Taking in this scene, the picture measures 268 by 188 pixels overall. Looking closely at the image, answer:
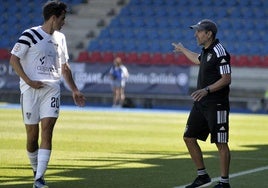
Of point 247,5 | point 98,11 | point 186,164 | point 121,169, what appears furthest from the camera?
point 98,11

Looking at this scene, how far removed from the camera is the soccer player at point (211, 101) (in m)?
10.9

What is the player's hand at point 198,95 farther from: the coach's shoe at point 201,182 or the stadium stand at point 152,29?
the stadium stand at point 152,29

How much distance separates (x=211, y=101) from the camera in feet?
36.1

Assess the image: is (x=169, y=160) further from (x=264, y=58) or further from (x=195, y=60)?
(x=264, y=58)

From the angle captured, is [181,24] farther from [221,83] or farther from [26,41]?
[26,41]

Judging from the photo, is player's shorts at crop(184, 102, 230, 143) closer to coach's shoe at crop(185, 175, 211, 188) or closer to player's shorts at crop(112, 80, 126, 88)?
coach's shoe at crop(185, 175, 211, 188)

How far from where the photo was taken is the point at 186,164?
47.6ft

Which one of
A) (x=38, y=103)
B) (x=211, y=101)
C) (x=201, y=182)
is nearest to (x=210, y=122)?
(x=211, y=101)

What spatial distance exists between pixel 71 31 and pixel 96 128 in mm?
20342

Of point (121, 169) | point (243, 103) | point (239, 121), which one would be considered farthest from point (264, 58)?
point (121, 169)

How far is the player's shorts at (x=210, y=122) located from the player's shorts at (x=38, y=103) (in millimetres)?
1820

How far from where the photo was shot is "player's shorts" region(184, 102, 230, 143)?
10875 millimetres

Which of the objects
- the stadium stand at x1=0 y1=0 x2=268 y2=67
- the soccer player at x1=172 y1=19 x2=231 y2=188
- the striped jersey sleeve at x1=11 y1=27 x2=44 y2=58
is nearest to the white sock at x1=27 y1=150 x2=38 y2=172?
the striped jersey sleeve at x1=11 y1=27 x2=44 y2=58

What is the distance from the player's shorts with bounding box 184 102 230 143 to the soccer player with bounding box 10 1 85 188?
1.82 meters
